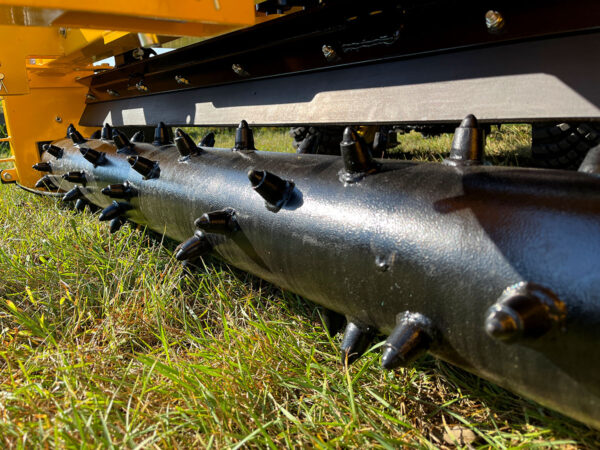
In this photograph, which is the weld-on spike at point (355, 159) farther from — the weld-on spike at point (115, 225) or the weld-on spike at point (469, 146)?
the weld-on spike at point (115, 225)

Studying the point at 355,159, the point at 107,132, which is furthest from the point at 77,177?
the point at 355,159

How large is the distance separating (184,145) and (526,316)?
3.65 ft

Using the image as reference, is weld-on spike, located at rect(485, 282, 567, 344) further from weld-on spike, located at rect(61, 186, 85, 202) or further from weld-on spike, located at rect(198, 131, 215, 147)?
weld-on spike, located at rect(61, 186, 85, 202)

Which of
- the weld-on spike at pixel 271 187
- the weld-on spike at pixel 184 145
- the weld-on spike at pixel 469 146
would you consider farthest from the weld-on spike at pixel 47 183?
the weld-on spike at pixel 469 146

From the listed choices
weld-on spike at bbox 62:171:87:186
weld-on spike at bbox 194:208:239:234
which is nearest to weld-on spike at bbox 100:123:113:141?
weld-on spike at bbox 62:171:87:186

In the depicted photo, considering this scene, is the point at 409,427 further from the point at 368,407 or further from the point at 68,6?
the point at 68,6

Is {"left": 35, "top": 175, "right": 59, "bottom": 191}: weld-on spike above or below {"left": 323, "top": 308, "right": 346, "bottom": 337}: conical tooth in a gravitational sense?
above

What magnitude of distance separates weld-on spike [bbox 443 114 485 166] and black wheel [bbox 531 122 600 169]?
120cm

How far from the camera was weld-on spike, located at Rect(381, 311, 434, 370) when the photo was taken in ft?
2.34

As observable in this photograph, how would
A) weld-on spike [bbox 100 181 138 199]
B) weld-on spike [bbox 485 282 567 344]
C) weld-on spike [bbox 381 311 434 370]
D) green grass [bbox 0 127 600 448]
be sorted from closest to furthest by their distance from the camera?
weld-on spike [bbox 485 282 567 344] < weld-on spike [bbox 381 311 434 370] < green grass [bbox 0 127 600 448] < weld-on spike [bbox 100 181 138 199]

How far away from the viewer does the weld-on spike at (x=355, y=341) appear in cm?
91

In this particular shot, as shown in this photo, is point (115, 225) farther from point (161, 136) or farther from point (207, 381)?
point (207, 381)

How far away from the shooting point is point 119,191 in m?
1.61

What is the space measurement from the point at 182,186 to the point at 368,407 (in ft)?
2.60
